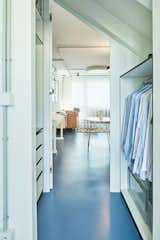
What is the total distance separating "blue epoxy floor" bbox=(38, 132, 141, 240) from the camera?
7.51ft

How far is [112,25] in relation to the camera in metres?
2.72

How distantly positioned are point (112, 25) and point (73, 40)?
10.2ft

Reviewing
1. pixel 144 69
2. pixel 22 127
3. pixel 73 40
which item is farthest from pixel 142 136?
pixel 73 40

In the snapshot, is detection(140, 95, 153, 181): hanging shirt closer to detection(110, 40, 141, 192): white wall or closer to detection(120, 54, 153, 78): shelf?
detection(120, 54, 153, 78): shelf

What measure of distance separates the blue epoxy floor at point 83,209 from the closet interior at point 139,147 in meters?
0.11

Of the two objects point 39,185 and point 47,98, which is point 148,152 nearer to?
point 39,185

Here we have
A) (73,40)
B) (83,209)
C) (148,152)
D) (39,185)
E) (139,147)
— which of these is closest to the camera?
(148,152)

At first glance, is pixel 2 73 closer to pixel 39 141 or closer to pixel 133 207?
pixel 39 141

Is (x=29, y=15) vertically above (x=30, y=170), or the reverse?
(x=29, y=15)

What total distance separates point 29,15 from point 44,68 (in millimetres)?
1747
